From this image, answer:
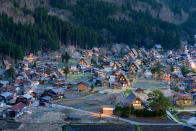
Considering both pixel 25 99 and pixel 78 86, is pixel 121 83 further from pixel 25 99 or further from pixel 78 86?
pixel 25 99

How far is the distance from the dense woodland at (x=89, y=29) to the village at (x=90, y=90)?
3.03 metres

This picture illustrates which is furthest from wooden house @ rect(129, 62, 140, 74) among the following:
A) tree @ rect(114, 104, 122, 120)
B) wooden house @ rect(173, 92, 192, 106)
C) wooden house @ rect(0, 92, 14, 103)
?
wooden house @ rect(0, 92, 14, 103)

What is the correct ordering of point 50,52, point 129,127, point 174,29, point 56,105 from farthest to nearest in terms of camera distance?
point 174,29, point 50,52, point 56,105, point 129,127

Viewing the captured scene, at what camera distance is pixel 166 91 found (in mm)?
37531

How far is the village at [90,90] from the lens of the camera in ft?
92.9

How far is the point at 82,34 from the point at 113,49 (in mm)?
7985

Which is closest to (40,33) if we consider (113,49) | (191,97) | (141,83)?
(113,49)

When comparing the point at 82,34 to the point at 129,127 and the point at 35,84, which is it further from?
the point at 129,127

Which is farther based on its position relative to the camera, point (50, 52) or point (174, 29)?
point (174, 29)

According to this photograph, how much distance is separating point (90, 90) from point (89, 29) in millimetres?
41619

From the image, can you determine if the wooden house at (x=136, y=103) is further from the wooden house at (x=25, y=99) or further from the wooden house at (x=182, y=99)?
the wooden house at (x=25, y=99)

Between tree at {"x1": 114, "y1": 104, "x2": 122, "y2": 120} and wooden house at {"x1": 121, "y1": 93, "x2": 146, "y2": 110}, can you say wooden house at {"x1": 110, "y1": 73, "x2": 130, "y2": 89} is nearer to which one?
wooden house at {"x1": 121, "y1": 93, "x2": 146, "y2": 110}

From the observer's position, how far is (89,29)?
259 ft

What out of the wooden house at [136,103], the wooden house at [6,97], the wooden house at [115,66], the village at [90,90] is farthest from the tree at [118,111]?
the wooden house at [115,66]
